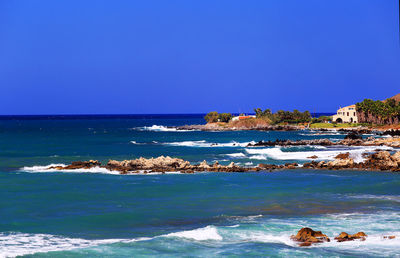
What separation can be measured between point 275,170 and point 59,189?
814 inches

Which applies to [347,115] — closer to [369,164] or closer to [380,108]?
[380,108]

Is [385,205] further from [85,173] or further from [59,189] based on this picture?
[85,173]

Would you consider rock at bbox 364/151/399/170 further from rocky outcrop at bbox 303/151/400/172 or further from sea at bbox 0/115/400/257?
sea at bbox 0/115/400/257

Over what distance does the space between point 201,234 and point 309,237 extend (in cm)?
482

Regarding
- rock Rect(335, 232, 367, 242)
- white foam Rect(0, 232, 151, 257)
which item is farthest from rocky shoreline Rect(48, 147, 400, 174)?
rock Rect(335, 232, 367, 242)

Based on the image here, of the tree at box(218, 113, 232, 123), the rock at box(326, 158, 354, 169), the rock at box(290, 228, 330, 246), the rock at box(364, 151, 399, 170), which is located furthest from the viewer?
the tree at box(218, 113, 232, 123)

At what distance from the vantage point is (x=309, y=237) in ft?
77.7

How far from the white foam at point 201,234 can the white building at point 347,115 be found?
132610mm

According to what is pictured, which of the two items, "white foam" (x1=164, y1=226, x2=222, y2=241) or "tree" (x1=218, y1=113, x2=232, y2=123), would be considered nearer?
"white foam" (x1=164, y1=226, x2=222, y2=241)

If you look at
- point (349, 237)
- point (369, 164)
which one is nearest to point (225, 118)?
point (369, 164)

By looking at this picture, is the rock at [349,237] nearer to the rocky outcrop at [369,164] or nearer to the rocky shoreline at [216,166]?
the rocky shoreline at [216,166]

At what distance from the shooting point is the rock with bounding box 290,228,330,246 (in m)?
23.5

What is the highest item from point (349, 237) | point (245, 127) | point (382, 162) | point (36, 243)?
point (245, 127)

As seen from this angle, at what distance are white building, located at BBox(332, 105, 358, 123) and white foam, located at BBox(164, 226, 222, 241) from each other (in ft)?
435
